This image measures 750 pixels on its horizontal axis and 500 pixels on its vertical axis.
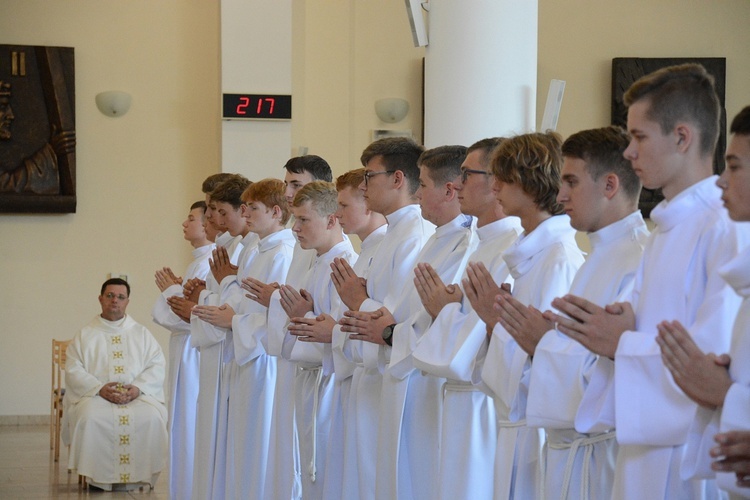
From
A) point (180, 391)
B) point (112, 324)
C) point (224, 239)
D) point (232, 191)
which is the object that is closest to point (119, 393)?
point (112, 324)

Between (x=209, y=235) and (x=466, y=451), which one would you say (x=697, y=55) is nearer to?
(x=209, y=235)

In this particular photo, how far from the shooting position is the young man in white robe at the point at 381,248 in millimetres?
4898

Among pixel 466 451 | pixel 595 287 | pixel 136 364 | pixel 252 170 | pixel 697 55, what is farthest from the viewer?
pixel 697 55

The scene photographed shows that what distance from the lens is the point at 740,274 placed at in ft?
7.55

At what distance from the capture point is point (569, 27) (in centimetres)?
1209

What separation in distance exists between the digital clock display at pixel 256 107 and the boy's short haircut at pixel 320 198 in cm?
567

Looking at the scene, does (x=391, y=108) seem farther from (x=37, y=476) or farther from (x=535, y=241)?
(x=535, y=241)

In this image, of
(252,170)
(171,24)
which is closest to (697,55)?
(252,170)

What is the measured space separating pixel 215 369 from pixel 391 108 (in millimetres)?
5399

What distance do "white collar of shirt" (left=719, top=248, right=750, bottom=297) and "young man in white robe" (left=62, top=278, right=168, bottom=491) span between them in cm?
748

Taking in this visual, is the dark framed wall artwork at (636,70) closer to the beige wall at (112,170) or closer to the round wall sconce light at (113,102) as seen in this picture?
the beige wall at (112,170)

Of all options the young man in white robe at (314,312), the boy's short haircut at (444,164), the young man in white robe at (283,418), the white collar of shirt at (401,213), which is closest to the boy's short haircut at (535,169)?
the boy's short haircut at (444,164)

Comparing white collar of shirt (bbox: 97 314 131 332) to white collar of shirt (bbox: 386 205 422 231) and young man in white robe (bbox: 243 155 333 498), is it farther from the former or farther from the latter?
white collar of shirt (bbox: 386 205 422 231)

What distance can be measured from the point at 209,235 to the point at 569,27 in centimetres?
581
